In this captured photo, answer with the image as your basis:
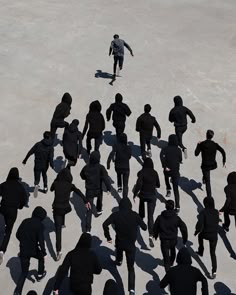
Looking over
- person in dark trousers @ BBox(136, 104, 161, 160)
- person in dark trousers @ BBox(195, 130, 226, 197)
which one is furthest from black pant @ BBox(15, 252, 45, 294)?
person in dark trousers @ BBox(136, 104, 161, 160)

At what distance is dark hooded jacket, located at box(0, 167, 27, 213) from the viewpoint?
29.5 ft

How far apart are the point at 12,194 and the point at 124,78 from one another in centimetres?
968

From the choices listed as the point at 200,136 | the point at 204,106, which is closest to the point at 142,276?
the point at 200,136

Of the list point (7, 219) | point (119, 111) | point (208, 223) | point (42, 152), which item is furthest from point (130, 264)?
point (119, 111)

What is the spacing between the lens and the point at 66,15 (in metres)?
23.3

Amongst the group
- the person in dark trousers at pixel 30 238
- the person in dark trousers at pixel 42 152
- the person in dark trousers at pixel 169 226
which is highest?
the person in dark trousers at pixel 42 152

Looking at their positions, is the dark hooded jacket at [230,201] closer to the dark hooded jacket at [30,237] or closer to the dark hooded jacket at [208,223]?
the dark hooded jacket at [208,223]

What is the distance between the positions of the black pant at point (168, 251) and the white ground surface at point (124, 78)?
18.0 inches

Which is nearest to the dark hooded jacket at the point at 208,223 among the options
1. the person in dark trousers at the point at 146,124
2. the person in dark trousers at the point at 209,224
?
the person in dark trousers at the point at 209,224

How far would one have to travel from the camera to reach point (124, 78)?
1773 cm

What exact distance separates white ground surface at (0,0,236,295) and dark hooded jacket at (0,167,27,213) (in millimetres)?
1147

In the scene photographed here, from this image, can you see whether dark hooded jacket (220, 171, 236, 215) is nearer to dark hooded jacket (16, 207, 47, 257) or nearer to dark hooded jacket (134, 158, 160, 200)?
dark hooded jacket (134, 158, 160, 200)

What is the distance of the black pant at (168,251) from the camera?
28.2 ft

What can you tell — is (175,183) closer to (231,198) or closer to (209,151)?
(209,151)
